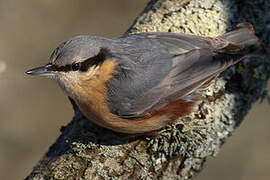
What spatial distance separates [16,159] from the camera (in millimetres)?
5926

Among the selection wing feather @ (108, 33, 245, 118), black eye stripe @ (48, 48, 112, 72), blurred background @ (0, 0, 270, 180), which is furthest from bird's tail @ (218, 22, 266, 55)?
blurred background @ (0, 0, 270, 180)

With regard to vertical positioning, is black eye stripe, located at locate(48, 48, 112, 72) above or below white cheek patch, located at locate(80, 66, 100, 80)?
above

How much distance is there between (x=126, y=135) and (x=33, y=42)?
393 centimetres

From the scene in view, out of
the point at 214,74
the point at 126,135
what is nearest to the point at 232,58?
the point at 214,74

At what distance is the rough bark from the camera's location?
9.77 feet

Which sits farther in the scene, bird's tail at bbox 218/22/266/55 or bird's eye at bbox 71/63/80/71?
bird's tail at bbox 218/22/266/55

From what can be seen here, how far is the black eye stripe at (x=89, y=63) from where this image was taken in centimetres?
301

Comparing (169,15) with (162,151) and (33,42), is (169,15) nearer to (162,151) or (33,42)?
(162,151)

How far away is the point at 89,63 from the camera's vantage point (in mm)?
3109

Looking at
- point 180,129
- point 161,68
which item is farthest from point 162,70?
point 180,129

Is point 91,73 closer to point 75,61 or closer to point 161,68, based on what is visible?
point 75,61

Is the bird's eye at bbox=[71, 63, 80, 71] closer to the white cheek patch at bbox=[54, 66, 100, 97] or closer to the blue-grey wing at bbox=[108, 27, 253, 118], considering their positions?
the white cheek patch at bbox=[54, 66, 100, 97]

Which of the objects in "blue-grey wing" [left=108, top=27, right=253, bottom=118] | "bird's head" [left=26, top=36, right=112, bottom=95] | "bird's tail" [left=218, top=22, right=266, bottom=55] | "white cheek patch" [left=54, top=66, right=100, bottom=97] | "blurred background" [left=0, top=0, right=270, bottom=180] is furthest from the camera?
"blurred background" [left=0, top=0, right=270, bottom=180]

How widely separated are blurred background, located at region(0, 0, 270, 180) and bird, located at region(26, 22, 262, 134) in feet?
8.33
